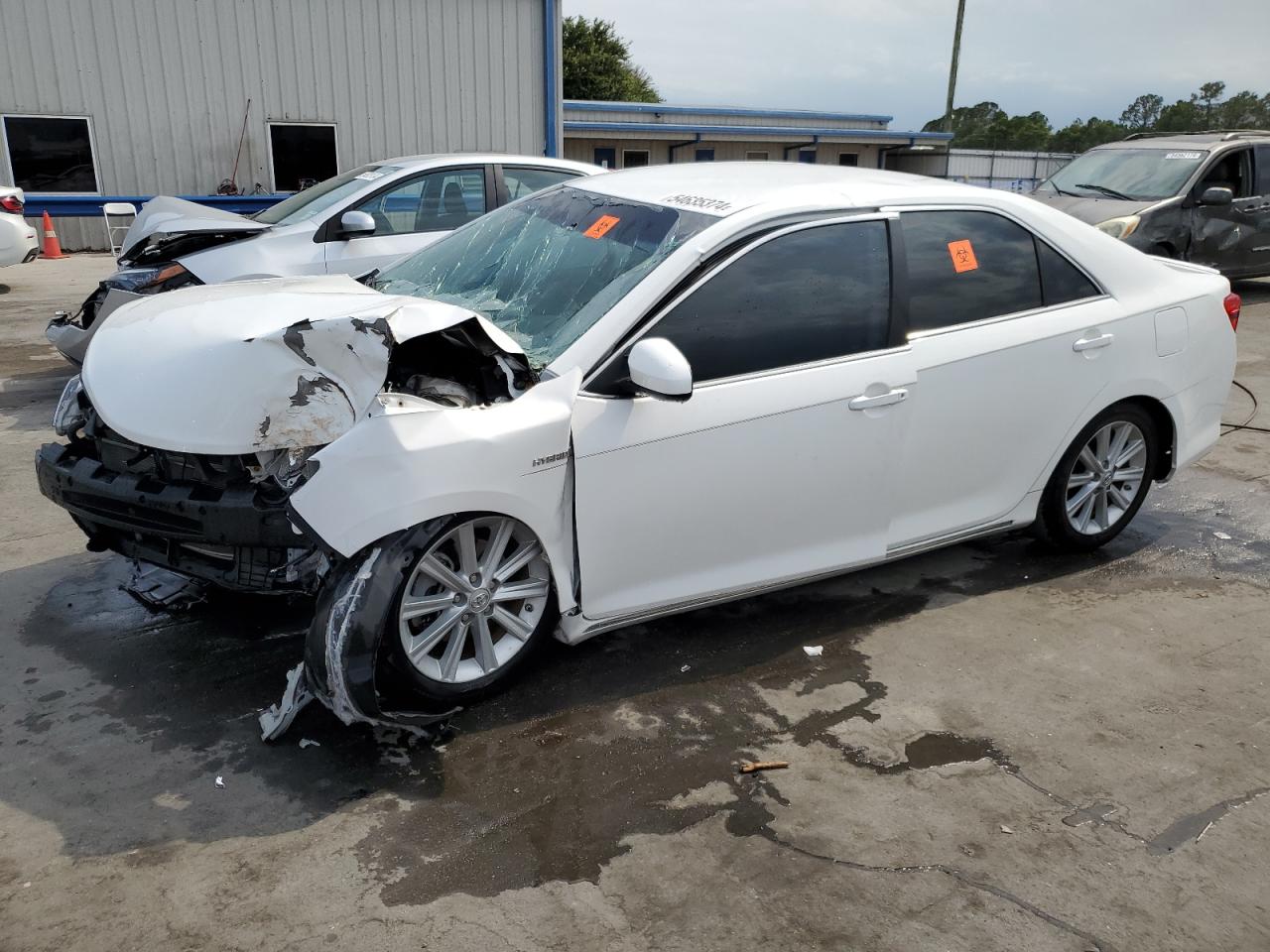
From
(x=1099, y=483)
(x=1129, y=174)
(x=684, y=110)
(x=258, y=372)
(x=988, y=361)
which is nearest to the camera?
(x=258, y=372)

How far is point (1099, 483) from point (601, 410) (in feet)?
8.82

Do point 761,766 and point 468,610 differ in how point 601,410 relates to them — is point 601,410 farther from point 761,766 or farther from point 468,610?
point 761,766

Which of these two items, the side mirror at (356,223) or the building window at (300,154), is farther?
the building window at (300,154)

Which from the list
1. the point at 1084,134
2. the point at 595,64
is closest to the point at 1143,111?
the point at 1084,134

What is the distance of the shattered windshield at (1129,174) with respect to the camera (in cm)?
1084

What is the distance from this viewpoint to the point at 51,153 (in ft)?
52.9

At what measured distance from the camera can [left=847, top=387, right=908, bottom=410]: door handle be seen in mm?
3797

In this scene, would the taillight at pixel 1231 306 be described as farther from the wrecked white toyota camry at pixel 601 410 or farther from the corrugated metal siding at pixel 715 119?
the corrugated metal siding at pixel 715 119

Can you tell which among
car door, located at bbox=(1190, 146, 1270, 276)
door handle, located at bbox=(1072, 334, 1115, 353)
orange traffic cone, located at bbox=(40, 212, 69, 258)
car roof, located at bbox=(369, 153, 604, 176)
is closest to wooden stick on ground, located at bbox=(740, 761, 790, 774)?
door handle, located at bbox=(1072, 334, 1115, 353)

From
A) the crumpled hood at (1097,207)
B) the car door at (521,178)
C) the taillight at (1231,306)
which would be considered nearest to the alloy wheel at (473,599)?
the taillight at (1231,306)

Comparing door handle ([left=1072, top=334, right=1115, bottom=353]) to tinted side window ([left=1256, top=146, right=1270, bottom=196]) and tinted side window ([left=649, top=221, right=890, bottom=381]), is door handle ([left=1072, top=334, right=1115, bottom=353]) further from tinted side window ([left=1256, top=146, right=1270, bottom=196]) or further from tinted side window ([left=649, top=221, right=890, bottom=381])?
tinted side window ([left=1256, top=146, right=1270, bottom=196])

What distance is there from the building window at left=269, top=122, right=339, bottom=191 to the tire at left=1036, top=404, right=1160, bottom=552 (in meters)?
15.7

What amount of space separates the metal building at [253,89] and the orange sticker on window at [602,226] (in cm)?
1512

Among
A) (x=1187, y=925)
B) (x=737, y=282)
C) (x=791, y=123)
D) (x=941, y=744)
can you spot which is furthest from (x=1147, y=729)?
(x=791, y=123)
